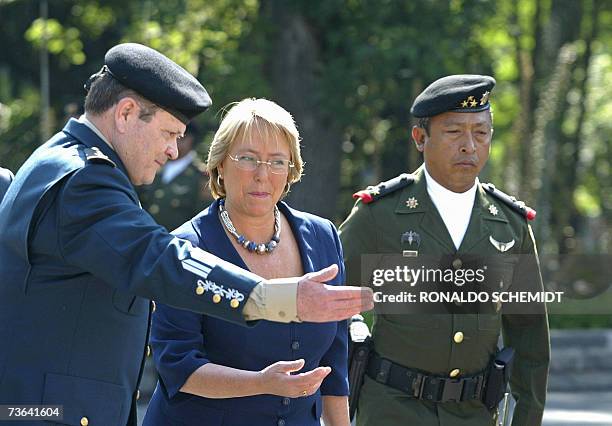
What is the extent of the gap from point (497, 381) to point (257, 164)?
1490mm

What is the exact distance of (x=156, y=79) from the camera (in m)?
3.73

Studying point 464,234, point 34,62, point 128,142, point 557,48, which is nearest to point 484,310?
point 464,234

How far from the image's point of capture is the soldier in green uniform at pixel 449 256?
5.23 m

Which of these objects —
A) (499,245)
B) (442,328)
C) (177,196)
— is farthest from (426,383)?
(177,196)

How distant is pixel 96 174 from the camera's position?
3.51m

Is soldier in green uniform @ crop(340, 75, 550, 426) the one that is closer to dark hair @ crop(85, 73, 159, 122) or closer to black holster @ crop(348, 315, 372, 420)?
black holster @ crop(348, 315, 372, 420)

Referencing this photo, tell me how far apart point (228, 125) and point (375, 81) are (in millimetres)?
9110

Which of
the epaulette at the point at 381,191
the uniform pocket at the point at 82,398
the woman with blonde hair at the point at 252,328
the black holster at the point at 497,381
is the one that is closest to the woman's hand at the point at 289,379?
the woman with blonde hair at the point at 252,328

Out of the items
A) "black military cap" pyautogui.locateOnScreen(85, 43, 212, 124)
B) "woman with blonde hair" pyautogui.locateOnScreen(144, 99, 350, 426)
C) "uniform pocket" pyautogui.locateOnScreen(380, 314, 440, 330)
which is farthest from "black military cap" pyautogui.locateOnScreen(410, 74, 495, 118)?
"black military cap" pyautogui.locateOnScreen(85, 43, 212, 124)

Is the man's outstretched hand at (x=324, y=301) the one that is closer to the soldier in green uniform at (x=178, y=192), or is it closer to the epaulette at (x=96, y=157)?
the epaulette at (x=96, y=157)

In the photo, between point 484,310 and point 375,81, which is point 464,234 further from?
point 375,81

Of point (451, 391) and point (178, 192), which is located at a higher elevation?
point (451, 391)

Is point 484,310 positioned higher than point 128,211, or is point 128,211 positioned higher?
point 128,211

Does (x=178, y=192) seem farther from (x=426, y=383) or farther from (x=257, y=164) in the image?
(x=257, y=164)
